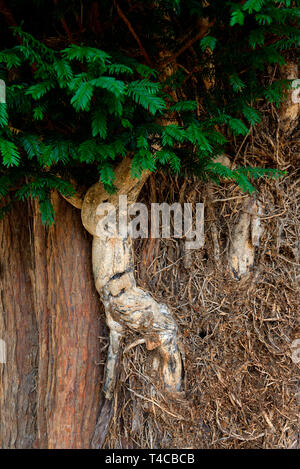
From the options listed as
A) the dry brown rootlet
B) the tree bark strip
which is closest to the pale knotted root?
the dry brown rootlet

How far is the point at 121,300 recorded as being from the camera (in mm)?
1911

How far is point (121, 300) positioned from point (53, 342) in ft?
1.58

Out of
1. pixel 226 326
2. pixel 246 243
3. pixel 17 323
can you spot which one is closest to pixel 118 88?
pixel 246 243

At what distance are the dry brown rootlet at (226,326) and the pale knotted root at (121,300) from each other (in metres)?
0.08

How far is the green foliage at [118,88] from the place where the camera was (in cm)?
131

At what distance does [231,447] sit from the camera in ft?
6.77

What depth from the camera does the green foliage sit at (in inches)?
51.6

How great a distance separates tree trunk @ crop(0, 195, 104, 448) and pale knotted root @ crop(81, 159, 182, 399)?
12cm

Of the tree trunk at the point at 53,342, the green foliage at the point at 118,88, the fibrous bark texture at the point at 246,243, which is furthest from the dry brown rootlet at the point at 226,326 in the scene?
the green foliage at the point at 118,88

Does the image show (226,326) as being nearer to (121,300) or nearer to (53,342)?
(121,300)

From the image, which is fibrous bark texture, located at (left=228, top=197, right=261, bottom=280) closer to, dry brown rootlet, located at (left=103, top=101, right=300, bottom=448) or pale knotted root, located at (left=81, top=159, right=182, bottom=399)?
dry brown rootlet, located at (left=103, top=101, right=300, bottom=448)

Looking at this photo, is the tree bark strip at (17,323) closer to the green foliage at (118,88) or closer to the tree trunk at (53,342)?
the tree trunk at (53,342)

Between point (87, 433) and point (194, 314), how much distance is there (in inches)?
35.0

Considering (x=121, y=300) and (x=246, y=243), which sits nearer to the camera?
(x=121, y=300)
